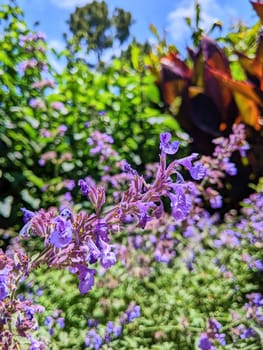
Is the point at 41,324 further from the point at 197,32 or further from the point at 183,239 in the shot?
the point at 197,32

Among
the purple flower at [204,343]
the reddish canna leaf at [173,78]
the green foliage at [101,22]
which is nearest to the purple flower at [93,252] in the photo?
the purple flower at [204,343]

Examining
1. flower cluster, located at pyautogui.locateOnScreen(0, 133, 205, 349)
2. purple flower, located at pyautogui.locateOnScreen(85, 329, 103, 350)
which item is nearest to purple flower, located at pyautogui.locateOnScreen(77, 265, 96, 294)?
flower cluster, located at pyautogui.locateOnScreen(0, 133, 205, 349)

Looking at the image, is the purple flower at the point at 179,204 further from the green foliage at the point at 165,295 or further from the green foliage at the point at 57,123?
the green foliage at the point at 57,123

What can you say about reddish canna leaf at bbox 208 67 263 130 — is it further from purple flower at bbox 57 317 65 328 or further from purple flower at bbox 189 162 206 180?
purple flower at bbox 189 162 206 180

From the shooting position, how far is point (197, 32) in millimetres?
5957

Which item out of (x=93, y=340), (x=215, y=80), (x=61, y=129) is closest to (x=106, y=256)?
(x=93, y=340)

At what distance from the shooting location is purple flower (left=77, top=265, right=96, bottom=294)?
1044 millimetres

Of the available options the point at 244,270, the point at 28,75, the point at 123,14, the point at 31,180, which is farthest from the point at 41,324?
the point at 123,14

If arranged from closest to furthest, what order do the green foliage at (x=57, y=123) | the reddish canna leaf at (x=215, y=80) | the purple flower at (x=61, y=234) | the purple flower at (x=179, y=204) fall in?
the purple flower at (x=61, y=234)
the purple flower at (x=179, y=204)
the green foliage at (x=57, y=123)
the reddish canna leaf at (x=215, y=80)

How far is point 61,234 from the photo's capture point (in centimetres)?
99

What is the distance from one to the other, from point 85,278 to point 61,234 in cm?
11

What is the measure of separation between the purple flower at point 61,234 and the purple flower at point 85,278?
88 mm

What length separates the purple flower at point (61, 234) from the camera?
0.98m

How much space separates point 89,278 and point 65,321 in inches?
82.7
